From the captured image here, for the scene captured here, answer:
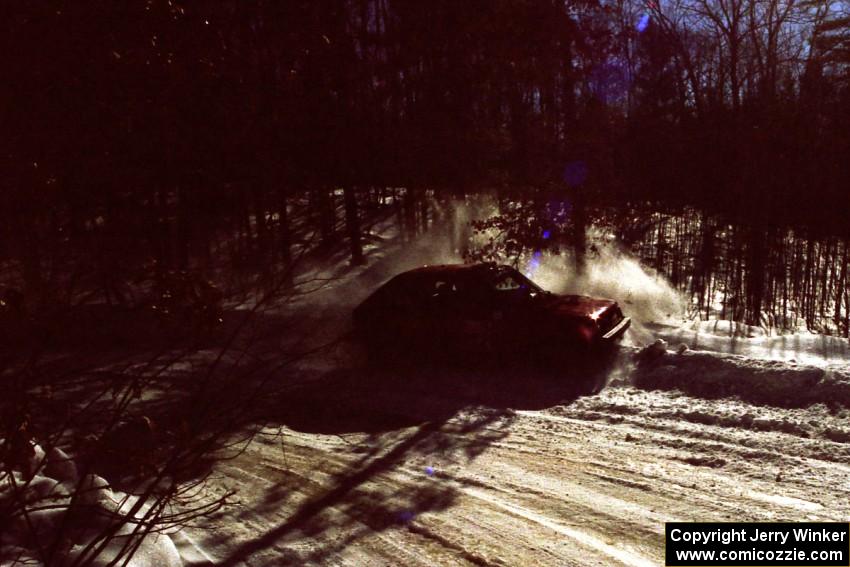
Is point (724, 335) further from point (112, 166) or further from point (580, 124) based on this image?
point (112, 166)

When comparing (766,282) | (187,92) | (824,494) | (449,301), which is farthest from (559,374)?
(766,282)

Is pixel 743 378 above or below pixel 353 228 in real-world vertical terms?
below

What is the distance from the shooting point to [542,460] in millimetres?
7020

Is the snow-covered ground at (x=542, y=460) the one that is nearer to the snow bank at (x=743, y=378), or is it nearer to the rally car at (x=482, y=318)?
the snow bank at (x=743, y=378)

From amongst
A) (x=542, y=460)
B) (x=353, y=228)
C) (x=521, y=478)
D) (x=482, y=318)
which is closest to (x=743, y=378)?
(x=542, y=460)

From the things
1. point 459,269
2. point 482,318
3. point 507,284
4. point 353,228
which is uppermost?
point 353,228

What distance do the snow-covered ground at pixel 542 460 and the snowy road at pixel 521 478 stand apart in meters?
0.02

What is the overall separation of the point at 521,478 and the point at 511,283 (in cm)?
511

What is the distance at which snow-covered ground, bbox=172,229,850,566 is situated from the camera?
17.3 ft

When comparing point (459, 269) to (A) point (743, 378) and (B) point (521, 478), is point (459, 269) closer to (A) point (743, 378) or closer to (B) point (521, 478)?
(A) point (743, 378)

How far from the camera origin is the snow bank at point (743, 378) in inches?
324

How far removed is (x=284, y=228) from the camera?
762 inches

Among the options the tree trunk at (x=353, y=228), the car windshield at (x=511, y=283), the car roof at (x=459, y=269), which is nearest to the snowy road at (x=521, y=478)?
the car windshield at (x=511, y=283)

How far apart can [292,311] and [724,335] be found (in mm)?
8961
